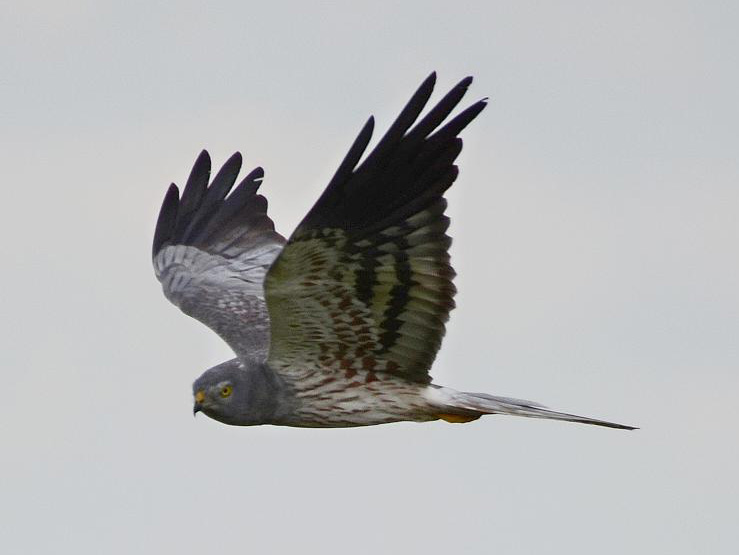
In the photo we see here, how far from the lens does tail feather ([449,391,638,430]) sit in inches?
483

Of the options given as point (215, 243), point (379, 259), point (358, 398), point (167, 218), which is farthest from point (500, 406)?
point (167, 218)

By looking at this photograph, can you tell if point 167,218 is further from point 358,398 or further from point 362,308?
point 362,308

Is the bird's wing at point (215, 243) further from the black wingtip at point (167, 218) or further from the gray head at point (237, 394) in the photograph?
the gray head at point (237, 394)

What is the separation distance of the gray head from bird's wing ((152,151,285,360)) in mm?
1913

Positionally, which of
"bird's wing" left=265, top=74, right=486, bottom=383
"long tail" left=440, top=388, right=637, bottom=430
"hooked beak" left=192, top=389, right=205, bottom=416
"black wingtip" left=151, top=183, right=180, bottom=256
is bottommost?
"hooked beak" left=192, top=389, right=205, bottom=416

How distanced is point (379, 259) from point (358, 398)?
142 cm

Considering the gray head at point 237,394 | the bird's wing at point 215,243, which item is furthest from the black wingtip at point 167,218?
the gray head at point 237,394

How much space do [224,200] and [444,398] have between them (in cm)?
419

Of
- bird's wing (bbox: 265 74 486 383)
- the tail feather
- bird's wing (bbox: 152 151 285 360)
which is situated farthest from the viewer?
bird's wing (bbox: 152 151 285 360)

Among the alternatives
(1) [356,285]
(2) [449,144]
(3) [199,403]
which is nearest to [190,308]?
(3) [199,403]

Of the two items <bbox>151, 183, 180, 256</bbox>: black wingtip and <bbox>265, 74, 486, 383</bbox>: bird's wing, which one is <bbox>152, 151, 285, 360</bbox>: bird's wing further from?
<bbox>265, 74, 486, 383</bbox>: bird's wing

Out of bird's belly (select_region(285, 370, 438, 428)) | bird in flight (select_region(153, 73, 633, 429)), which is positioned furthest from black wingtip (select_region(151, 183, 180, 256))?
bird's belly (select_region(285, 370, 438, 428))

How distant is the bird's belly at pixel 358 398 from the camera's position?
12398mm

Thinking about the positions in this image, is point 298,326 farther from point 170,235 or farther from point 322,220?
point 170,235
